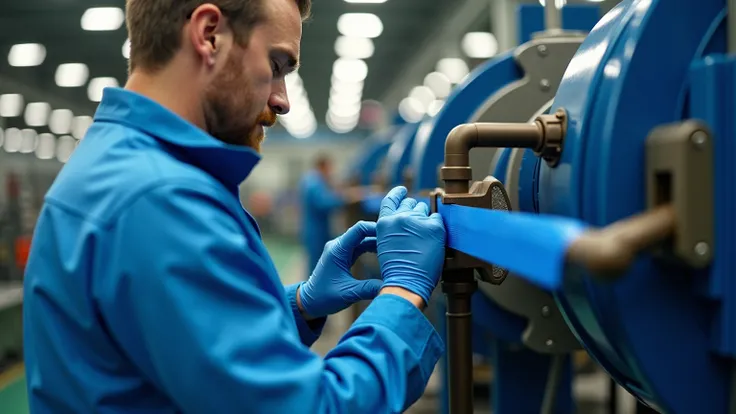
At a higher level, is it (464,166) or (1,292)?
(464,166)

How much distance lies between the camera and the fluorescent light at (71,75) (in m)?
8.67

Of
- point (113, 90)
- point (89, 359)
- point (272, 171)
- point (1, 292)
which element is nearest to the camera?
point (89, 359)

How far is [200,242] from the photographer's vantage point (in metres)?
0.83

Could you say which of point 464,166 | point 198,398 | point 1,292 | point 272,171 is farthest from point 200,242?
point 272,171

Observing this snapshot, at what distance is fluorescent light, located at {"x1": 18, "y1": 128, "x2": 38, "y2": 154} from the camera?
11135 mm

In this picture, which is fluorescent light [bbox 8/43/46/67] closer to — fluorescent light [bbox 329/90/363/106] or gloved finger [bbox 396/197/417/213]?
fluorescent light [bbox 329/90/363/106]

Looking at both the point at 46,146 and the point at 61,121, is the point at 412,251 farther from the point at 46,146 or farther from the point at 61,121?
the point at 46,146

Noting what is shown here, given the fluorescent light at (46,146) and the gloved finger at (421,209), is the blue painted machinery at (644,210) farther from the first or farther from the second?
the fluorescent light at (46,146)

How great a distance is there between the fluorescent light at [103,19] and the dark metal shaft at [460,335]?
5933 millimetres

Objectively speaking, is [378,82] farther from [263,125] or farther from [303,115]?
[263,125]

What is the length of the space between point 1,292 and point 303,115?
35.7 ft

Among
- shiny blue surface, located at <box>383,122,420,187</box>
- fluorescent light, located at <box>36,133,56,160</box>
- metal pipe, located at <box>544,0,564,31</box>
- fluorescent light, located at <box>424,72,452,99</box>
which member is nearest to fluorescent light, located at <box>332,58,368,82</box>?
fluorescent light, located at <box>424,72,452,99</box>

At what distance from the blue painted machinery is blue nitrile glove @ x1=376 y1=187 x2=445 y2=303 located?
0.15ft

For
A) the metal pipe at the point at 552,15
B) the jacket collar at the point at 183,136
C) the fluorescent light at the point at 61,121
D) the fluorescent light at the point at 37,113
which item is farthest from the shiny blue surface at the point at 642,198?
the fluorescent light at the point at 61,121
